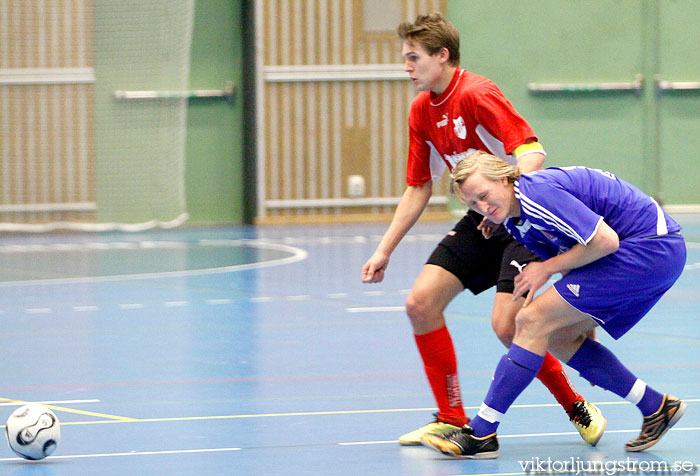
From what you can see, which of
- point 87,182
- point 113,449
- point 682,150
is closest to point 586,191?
point 113,449

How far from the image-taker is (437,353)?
4.45 m

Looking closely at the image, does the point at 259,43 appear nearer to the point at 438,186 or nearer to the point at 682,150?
the point at 438,186

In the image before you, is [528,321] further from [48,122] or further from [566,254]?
[48,122]

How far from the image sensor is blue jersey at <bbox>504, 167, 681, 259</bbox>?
375cm

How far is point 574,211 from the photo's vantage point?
12.3 ft

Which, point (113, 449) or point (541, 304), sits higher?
point (541, 304)

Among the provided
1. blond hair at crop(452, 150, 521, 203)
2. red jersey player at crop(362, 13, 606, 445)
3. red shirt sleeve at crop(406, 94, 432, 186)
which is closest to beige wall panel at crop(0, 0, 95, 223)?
red shirt sleeve at crop(406, 94, 432, 186)

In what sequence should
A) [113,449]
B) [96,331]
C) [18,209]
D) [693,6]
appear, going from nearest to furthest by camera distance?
[113,449] < [96,331] < [18,209] < [693,6]

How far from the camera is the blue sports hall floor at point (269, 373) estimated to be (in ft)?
13.2

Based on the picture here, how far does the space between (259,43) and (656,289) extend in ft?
39.7

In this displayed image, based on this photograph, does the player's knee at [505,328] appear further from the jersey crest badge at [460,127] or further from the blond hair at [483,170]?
the jersey crest badge at [460,127]

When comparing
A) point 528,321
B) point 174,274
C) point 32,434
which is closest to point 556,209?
point 528,321

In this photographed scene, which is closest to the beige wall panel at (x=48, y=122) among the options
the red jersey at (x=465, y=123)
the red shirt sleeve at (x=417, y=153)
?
the red shirt sleeve at (x=417, y=153)

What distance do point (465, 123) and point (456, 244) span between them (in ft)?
1.55
